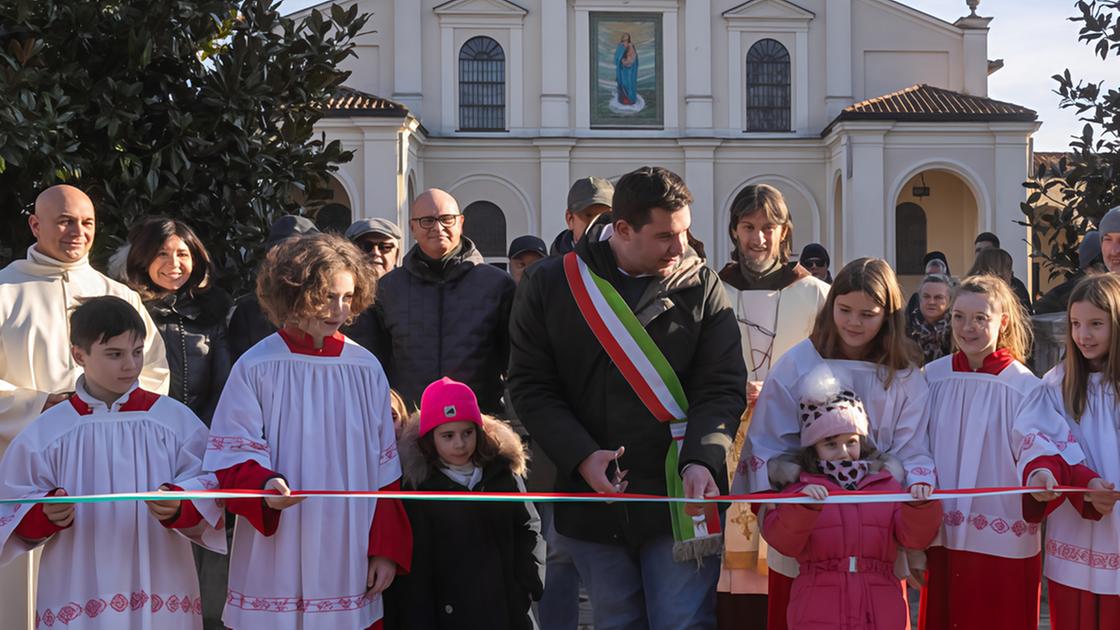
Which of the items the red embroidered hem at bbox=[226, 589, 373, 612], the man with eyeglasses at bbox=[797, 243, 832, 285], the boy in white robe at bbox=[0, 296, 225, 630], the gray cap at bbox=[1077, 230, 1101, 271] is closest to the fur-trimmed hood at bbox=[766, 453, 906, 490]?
the red embroidered hem at bbox=[226, 589, 373, 612]

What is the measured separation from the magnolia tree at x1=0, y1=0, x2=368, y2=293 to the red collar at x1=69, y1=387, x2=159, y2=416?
1888 millimetres

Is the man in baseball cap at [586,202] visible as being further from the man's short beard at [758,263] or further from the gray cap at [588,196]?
the man's short beard at [758,263]

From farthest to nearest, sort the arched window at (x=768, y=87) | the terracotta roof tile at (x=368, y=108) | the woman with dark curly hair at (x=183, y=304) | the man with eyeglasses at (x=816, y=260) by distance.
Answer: the arched window at (x=768, y=87)
the terracotta roof tile at (x=368, y=108)
the man with eyeglasses at (x=816, y=260)
the woman with dark curly hair at (x=183, y=304)

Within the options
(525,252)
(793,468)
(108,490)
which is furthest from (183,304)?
(525,252)

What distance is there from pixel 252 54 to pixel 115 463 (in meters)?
3.00

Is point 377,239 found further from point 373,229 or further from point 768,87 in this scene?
point 768,87

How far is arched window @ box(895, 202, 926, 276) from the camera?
36.7 m

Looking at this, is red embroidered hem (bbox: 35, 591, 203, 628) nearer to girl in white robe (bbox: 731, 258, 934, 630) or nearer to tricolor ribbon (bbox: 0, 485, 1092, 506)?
tricolor ribbon (bbox: 0, 485, 1092, 506)

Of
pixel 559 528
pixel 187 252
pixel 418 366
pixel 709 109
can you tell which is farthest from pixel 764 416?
pixel 709 109

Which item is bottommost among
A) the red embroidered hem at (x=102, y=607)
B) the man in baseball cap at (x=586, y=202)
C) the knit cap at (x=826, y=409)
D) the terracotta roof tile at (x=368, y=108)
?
the red embroidered hem at (x=102, y=607)

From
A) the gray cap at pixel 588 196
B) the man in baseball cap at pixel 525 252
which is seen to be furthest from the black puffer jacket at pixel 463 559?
the man in baseball cap at pixel 525 252

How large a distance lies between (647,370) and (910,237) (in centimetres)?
3441

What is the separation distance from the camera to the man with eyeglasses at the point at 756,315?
17.6 feet

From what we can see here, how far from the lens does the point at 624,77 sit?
36188 mm
